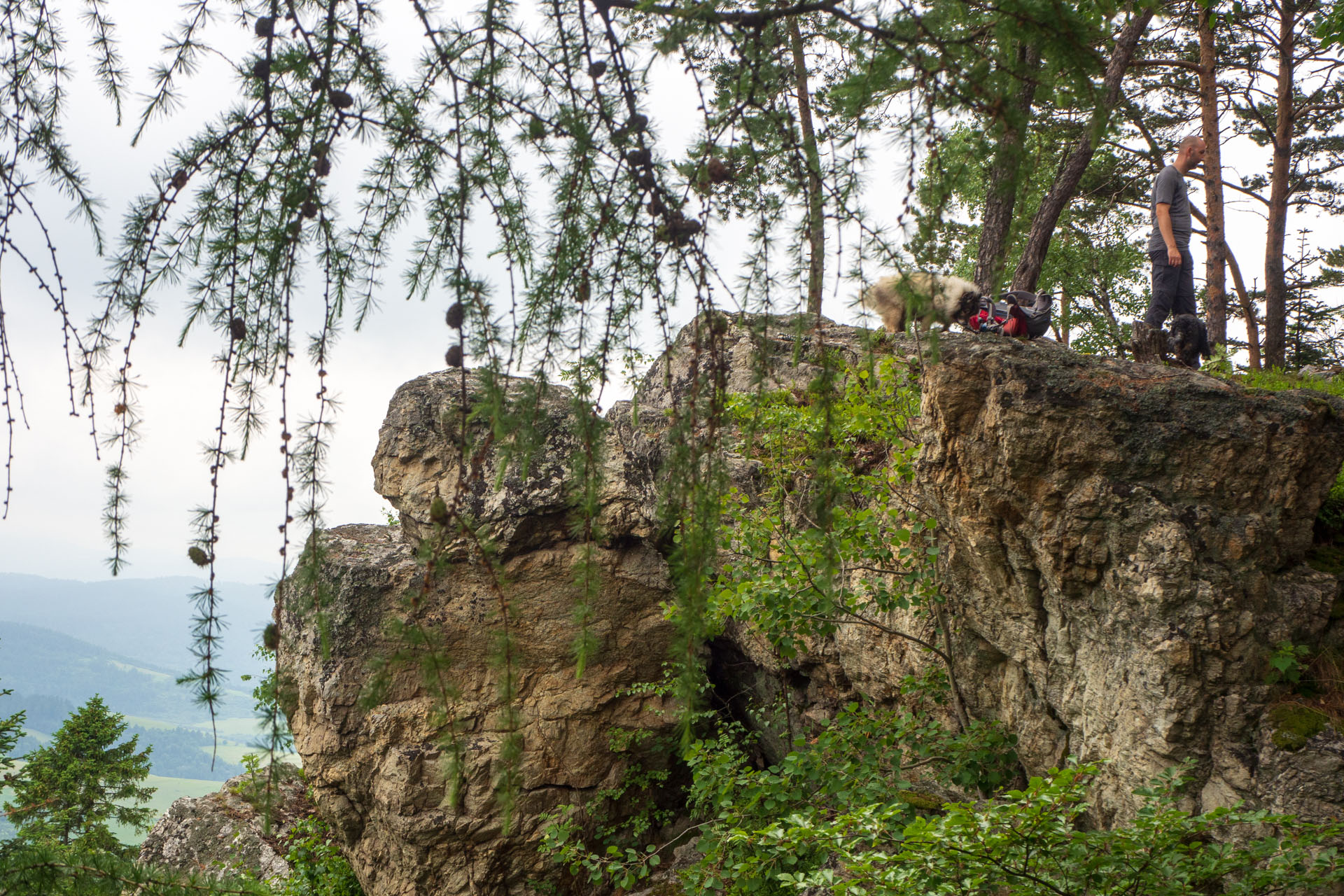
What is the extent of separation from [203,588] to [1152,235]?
21.0 feet

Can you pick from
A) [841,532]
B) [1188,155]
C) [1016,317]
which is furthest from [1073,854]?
[1188,155]

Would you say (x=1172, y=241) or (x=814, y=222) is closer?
(x=814, y=222)

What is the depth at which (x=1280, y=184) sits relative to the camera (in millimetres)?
10219

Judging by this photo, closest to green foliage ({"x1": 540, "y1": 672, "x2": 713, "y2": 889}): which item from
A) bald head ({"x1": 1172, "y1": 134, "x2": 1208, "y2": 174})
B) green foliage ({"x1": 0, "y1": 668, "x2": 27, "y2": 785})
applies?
bald head ({"x1": 1172, "y1": 134, "x2": 1208, "y2": 174})

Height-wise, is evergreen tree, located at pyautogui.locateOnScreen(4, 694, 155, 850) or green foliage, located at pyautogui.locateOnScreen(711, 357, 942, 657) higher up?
green foliage, located at pyautogui.locateOnScreen(711, 357, 942, 657)

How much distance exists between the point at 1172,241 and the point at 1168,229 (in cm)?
10

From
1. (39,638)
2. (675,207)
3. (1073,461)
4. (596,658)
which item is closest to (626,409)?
(596,658)

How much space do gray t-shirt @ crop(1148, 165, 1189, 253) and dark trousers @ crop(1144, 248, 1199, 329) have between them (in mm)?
65

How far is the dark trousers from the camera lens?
5711 millimetres

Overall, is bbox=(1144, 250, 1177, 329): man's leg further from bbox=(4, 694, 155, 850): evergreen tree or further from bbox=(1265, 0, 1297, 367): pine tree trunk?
bbox=(4, 694, 155, 850): evergreen tree

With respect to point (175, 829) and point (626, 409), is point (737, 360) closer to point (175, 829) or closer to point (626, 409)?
point (626, 409)

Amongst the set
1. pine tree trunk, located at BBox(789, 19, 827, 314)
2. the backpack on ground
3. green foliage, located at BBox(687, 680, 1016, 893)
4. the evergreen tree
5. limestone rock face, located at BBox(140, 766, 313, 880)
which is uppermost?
the backpack on ground

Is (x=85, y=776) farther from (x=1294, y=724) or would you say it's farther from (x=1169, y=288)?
(x=1169, y=288)

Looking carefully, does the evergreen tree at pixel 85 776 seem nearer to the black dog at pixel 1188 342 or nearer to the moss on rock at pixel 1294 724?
the moss on rock at pixel 1294 724
